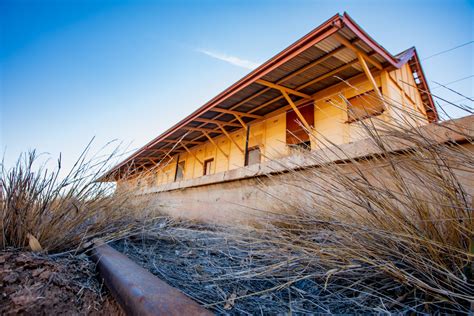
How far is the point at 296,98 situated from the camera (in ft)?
22.1

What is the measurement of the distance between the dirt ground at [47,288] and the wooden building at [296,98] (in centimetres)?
111

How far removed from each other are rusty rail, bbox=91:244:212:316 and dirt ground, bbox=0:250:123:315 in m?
0.07

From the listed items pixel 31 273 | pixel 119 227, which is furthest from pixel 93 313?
pixel 119 227

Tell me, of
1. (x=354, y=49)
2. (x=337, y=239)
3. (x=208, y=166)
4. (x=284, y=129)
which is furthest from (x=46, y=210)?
(x=208, y=166)

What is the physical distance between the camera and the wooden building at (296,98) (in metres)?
3.78

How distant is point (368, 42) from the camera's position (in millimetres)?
4309

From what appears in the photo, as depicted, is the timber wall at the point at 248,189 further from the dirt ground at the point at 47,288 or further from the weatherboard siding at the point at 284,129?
the dirt ground at the point at 47,288

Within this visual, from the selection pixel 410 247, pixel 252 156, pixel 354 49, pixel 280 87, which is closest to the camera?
pixel 410 247

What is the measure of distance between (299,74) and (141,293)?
5.71 m

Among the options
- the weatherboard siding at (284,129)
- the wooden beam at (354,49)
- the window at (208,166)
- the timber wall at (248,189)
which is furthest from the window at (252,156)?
the timber wall at (248,189)

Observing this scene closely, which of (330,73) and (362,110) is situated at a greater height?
(330,73)

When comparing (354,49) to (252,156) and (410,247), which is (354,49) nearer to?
(252,156)

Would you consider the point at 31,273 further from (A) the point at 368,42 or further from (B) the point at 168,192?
(A) the point at 368,42

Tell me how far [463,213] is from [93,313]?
1.36 metres
